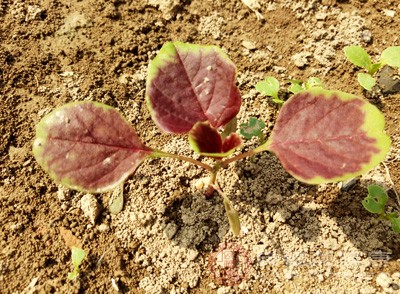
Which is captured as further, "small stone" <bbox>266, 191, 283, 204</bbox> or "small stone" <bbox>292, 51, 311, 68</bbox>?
"small stone" <bbox>292, 51, 311, 68</bbox>

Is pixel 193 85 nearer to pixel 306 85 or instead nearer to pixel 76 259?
pixel 306 85

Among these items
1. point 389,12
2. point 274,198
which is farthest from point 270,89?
point 389,12

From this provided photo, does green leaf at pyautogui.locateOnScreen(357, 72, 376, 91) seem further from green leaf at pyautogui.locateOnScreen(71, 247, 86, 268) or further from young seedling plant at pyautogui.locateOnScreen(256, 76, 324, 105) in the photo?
green leaf at pyautogui.locateOnScreen(71, 247, 86, 268)

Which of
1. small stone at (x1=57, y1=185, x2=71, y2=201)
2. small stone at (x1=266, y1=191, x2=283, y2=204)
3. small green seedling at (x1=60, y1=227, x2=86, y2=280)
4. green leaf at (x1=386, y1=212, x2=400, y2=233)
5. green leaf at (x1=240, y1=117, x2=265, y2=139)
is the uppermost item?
green leaf at (x1=240, y1=117, x2=265, y2=139)

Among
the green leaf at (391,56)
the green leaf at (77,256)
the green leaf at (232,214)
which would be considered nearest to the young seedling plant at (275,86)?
the green leaf at (391,56)

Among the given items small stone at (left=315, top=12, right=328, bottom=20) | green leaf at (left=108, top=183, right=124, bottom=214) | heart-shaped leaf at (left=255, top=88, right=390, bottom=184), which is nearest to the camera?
heart-shaped leaf at (left=255, top=88, right=390, bottom=184)

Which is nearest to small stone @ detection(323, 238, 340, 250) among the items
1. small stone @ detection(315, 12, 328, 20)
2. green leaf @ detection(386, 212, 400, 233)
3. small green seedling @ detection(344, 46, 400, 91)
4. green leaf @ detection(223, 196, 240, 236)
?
green leaf @ detection(386, 212, 400, 233)

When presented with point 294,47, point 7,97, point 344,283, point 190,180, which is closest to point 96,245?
point 190,180
